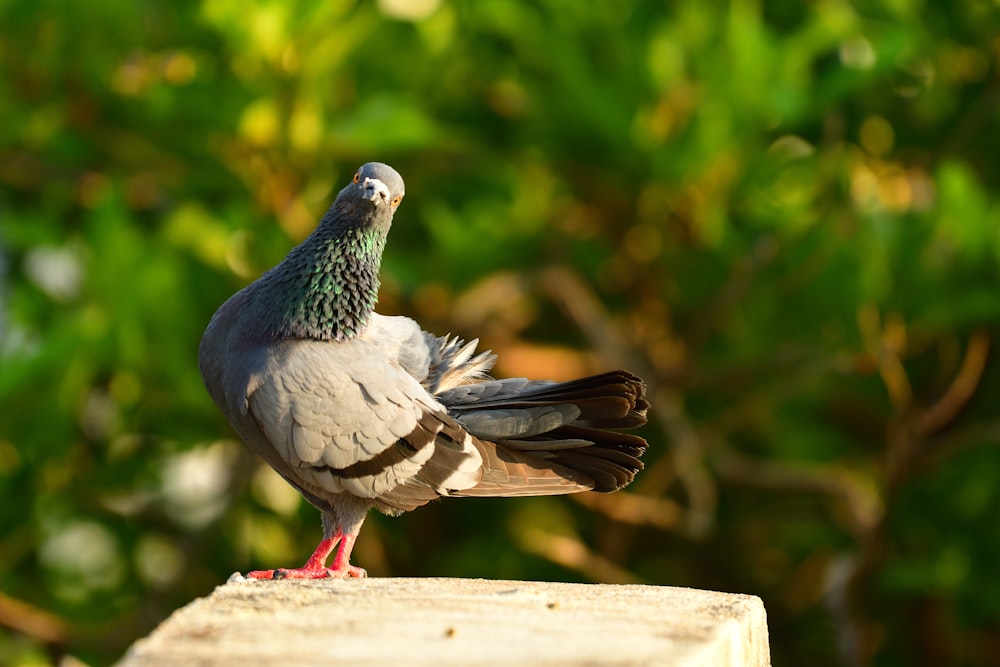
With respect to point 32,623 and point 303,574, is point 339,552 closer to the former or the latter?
point 303,574

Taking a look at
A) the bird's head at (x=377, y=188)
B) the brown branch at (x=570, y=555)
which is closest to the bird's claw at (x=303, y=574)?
the bird's head at (x=377, y=188)

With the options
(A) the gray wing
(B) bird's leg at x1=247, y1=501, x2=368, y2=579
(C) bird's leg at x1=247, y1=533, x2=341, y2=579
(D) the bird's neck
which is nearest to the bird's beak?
(D) the bird's neck

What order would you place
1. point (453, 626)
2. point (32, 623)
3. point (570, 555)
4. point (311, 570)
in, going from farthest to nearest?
1. point (570, 555)
2. point (32, 623)
3. point (311, 570)
4. point (453, 626)

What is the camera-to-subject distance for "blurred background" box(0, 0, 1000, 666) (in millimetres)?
5832

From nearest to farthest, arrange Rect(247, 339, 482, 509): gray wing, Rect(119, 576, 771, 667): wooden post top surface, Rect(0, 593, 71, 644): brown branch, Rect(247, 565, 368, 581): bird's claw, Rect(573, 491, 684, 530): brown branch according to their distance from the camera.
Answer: Rect(119, 576, 771, 667): wooden post top surface → Rect(247, 339, 482, 509): gray wing → Rect(247, 565, 368, 581): bird's claw → Rect(0, 593, 71, 644): brown branch → Rect(573, 491, 684, 530): brown branch

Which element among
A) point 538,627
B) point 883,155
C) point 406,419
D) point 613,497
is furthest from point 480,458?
point 883,155

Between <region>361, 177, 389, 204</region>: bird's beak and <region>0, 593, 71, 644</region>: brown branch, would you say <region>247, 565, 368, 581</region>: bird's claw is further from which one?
<region>0, 593, 71, 644</region>: brown branch

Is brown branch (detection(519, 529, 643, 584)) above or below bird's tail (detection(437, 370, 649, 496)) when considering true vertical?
above

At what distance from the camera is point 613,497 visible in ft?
20.7

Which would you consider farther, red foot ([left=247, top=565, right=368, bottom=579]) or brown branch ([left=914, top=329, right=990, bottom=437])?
brown branch ([left=914, top=329, right=990, bottom=437])

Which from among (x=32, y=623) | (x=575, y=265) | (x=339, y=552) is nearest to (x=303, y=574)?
(x=339, y=552)

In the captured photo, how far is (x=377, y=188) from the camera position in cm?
311

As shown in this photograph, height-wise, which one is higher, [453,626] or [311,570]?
[311,570]

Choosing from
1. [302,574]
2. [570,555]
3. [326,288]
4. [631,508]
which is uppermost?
[631,508]
